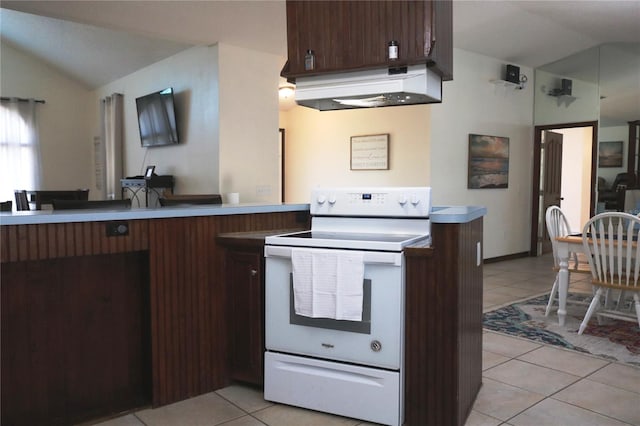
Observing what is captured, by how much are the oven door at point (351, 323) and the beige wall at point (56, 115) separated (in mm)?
7675

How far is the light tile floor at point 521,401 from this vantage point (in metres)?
2.29

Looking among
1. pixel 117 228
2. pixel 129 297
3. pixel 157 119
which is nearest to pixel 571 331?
pixel 129 297

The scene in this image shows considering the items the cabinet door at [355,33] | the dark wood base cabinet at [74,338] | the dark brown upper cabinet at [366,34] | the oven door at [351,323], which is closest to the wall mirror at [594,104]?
the dark brown upper cabinet at [366,34]

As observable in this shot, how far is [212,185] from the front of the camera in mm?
5504

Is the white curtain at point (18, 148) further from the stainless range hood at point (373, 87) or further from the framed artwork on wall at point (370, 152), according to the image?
the stainless range hood at point (373, 87)

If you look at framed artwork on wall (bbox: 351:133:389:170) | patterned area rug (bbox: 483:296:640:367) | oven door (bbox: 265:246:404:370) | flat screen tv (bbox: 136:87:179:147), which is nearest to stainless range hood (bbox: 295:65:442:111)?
oven door (bbox: 265:246:404:370)

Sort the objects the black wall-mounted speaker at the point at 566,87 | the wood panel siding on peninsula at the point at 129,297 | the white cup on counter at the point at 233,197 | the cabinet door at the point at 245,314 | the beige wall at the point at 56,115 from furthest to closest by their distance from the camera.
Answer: the beige wall at the point at 56,115 → the black wall-mounted speaker at the point at 566,87 → the white cup on counter at the point at 233,197 → the cabinet door at the point at 245,314 → the wood panel siding on peninsula at the point at 129,297

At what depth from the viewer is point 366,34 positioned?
2.42 m

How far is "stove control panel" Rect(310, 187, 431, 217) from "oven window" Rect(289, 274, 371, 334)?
50cm

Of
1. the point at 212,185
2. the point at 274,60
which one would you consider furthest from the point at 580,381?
the point at 274,60

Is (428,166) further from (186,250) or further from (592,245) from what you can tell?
(186,250)

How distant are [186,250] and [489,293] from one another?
3.50 meters

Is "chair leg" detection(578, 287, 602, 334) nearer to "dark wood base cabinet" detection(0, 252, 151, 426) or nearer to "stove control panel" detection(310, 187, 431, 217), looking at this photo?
"stove control panel" detection(310, 187, 431, 217)

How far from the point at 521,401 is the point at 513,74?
541 centimetres
